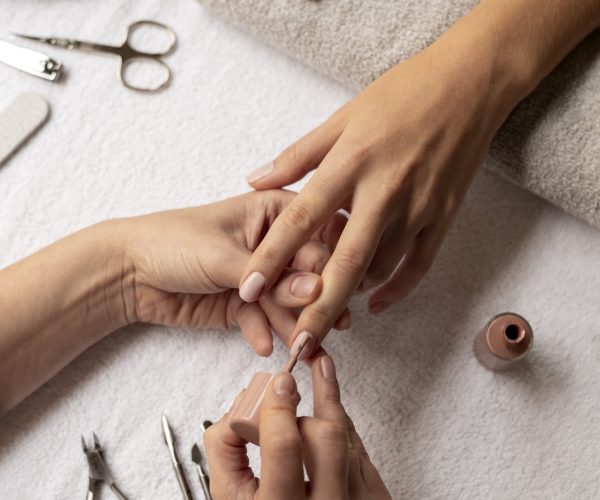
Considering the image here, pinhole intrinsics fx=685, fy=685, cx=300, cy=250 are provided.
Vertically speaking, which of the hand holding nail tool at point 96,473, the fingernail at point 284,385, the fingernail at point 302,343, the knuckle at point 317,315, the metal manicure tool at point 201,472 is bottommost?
the hand holding nail tool at point 96,473

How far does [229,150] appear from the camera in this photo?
3.90 feet

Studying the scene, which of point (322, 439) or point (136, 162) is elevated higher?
point (136, 162)

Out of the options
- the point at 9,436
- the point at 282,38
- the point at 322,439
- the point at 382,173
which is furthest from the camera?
the point at 282,38

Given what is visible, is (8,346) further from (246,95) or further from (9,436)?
(246,95)

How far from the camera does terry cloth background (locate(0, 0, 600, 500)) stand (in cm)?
104

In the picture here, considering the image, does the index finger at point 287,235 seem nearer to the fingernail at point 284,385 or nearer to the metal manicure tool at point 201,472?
the fingernail at point 284,385

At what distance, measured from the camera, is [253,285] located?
87 cm

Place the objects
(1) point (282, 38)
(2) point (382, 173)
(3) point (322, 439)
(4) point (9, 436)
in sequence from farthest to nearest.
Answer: (1) point (282, 38) → (4) point (9, 436) → (2) point (382, 173) → (3) point (322, 439)

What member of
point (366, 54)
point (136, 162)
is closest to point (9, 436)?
point (136, 162)

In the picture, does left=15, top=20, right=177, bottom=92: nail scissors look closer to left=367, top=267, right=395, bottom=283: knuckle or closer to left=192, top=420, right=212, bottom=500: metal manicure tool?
left=367, top=267, right=395, bottom=283: knuckle

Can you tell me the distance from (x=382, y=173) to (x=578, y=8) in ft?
1.33

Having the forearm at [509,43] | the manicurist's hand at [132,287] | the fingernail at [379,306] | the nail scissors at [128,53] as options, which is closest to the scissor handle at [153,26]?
the nail scissors at [128,53]

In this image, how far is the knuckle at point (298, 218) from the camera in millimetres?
884

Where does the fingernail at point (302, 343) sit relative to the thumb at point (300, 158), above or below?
below
